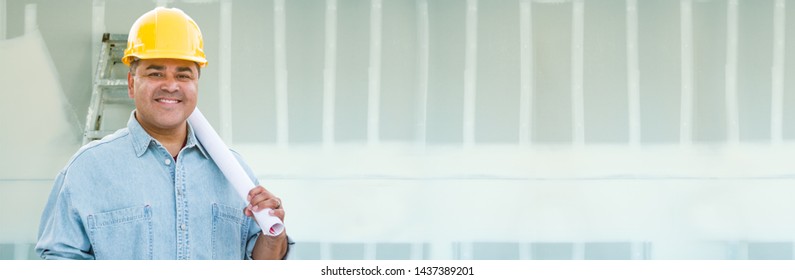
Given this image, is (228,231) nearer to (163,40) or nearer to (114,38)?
(163,40)

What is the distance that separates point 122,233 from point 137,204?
0.21 ft

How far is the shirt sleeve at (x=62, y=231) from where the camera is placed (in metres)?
1.72

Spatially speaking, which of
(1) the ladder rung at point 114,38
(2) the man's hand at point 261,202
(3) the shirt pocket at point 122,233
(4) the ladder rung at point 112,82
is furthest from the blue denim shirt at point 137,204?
(1) the ladder rung at point 114,38

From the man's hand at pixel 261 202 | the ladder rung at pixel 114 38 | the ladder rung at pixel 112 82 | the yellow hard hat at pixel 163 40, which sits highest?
the ladder rung at pixel 114 38

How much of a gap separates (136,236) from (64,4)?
7.24 feet

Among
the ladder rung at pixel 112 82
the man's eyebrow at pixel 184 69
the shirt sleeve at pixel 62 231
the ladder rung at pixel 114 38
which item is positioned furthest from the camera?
the ladder rung at pixel 114 38

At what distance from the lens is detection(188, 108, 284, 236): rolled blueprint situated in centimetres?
179

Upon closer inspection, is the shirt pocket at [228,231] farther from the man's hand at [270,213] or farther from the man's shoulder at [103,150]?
the man's shoulder at [103,150]

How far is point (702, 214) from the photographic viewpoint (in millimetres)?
3828

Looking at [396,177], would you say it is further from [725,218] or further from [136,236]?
[136,236]

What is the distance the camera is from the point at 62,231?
5.65 feet

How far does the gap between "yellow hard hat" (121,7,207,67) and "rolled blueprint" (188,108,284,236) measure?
0.17 metres
